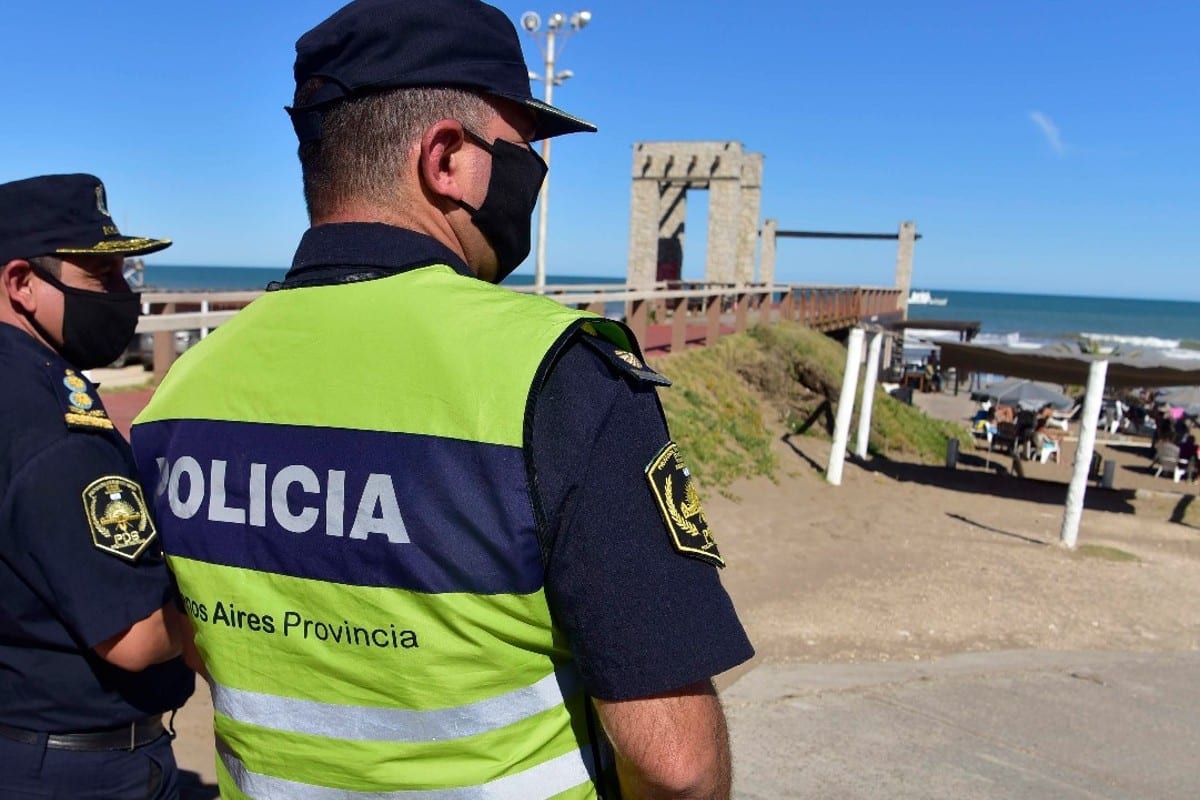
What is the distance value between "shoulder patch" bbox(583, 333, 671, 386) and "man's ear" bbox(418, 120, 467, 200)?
36cm

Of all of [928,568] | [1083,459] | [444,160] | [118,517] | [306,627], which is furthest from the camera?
[1083,459]

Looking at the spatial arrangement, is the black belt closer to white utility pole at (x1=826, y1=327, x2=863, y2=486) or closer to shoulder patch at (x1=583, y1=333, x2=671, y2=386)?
shoulder patch at (x1=583, y1=333, x2=671, y2=386)

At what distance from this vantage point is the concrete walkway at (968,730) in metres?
4.19

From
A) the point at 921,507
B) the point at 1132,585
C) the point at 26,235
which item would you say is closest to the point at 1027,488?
the point at 921,507

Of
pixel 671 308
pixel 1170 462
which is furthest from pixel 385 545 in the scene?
pixel 1170 462

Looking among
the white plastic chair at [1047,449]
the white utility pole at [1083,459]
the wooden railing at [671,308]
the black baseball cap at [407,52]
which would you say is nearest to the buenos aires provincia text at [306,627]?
the black baseball cap at [407,52]

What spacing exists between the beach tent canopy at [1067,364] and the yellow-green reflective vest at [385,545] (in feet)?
39.6

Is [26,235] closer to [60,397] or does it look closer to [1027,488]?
[60,397]

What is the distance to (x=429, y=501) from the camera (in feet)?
3.82

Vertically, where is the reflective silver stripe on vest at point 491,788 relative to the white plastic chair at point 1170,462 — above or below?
above

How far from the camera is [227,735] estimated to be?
141 centimetres

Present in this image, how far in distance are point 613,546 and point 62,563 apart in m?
1.24

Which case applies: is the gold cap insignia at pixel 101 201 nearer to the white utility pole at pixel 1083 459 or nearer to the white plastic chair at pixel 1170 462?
the white utility pole at pixel 1083 459

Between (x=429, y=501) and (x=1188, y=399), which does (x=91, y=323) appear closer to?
(x=429, y=501)
